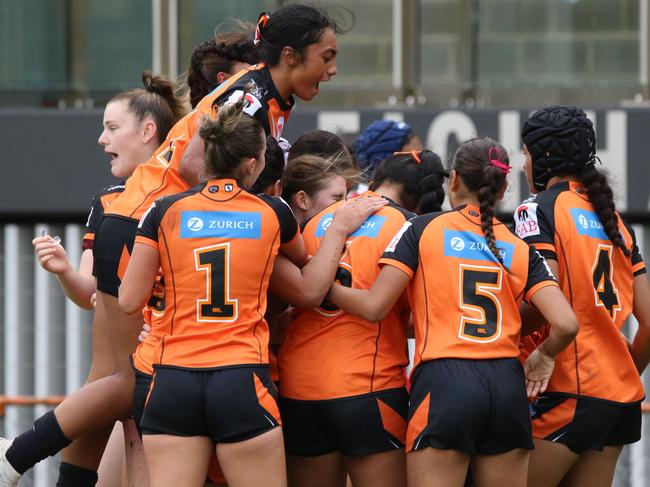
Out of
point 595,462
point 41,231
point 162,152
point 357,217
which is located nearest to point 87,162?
point 41,231

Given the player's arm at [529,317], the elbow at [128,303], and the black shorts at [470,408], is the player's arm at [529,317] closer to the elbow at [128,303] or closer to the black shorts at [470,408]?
the black shorts at [470,408]

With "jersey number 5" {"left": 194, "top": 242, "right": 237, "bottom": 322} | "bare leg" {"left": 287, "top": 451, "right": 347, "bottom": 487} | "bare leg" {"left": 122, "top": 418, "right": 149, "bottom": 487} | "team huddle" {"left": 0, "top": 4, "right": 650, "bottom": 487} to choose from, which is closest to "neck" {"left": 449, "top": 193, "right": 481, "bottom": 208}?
"team huddle" {"left": 0, "top": 4, "right": 650, "bottom": 487}

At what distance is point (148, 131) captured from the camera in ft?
13.9

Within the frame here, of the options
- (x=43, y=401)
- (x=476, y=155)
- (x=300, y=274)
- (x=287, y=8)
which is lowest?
(x=43, y=401)

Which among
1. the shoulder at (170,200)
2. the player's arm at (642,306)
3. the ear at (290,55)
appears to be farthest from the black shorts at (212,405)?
the player's arm at (642,306)

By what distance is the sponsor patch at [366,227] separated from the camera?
3.71 m

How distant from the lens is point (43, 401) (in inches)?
246

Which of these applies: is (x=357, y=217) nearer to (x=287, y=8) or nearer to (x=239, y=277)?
(x=239, y=277)

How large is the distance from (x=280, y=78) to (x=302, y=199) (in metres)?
0.42

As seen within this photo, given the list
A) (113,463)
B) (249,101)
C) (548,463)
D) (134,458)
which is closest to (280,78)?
(249,101)

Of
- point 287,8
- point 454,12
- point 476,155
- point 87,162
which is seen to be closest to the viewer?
point 476,155

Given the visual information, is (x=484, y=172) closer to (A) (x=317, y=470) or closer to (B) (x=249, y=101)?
(B) (x=249, y=101)

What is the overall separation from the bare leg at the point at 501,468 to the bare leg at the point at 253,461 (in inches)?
24.9

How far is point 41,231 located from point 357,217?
156 inches
